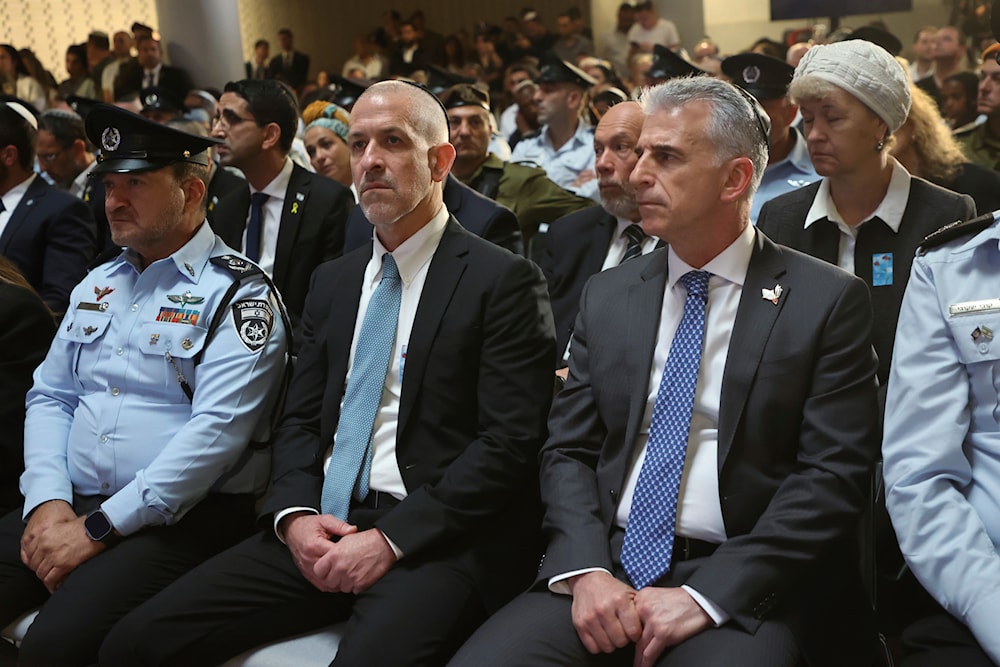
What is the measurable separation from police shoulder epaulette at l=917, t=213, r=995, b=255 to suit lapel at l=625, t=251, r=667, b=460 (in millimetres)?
503

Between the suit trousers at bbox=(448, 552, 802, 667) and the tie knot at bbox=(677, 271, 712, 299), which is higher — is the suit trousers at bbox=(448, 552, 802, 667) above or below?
below

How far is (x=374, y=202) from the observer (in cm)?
240

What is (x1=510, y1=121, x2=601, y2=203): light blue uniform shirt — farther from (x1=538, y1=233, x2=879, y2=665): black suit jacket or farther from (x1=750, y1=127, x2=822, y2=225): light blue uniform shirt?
(x1=538, y1=233, x2=879, y2=665): black suit jacket

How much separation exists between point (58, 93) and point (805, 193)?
1086cm

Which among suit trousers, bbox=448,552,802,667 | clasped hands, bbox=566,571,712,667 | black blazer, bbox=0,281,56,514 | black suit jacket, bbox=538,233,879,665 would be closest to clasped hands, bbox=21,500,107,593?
black blazer, bbox=0,281,56,514

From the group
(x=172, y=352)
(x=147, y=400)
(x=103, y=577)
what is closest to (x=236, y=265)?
(x=172, y=352)

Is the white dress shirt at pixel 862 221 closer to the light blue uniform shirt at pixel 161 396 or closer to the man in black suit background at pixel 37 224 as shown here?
the light blue uniform shirt at pixel 161 396

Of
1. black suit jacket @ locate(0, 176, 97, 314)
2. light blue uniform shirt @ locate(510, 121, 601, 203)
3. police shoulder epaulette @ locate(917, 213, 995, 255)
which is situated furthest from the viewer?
light blue uniform shirt @ locate(510, 121, 601, 203)

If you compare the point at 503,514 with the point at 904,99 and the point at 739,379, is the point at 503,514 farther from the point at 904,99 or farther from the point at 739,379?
the point at 904,99

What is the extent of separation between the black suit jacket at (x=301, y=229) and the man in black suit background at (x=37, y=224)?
52cm

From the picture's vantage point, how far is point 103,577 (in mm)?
2328

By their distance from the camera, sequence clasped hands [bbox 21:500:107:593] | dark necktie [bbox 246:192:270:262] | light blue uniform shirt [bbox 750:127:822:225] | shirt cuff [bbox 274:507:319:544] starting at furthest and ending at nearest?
1. dark necktie [bbox 246:192:270:262]
2. light blue uniform shirt [bbox 750:127:822:225]
3. clasped hands [bbox 21:500:107:593]
4. shirt cuff [bbox 274:507:319:544]

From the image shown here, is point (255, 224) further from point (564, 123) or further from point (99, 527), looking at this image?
point (564, 123)

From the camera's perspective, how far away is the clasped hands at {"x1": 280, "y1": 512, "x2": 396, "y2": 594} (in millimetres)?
2145
